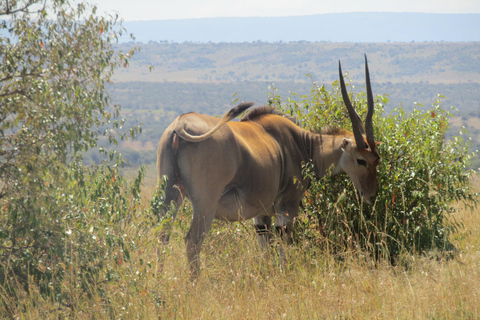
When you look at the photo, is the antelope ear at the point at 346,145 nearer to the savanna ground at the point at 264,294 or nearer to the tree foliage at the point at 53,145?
the savanna ground at the point at 264,294

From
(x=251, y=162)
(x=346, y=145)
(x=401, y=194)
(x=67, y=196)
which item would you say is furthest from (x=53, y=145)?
(x=401, y=194)

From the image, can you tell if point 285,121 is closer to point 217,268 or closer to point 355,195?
point 355,195

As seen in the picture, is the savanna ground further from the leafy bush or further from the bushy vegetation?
the leafy bush

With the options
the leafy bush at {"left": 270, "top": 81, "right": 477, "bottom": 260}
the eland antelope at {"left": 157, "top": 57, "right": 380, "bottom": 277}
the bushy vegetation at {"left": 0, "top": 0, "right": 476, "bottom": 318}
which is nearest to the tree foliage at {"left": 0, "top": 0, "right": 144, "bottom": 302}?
the bushy vegetation at {"left": 0, "top": 0, "right": 476, "bottom": 318}

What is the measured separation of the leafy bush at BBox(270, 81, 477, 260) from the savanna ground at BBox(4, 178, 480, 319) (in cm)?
71

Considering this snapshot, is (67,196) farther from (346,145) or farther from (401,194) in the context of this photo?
(401,194)

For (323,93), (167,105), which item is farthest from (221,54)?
(323,93)

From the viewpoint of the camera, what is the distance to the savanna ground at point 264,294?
373 centimetres

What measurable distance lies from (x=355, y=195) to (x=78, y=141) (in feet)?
10.9

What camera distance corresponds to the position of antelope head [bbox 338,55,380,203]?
5.50 m

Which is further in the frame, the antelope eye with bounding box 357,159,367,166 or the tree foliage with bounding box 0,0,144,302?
the antelope eye with bounding box 357,159,367,166

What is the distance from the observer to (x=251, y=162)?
16.8 feet

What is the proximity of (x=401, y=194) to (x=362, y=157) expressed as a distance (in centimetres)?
64

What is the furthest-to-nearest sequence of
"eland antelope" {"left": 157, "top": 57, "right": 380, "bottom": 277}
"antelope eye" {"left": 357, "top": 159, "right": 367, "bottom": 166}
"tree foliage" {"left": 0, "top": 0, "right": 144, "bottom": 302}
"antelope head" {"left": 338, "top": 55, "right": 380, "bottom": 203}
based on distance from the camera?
"antelope eye" {"left": 357, "top": 159, "right": 367, "bottom": 166}
"antelope head" {"left": 338, "top": 55, "right": 380, "bottom": 203}
"eland antelope" {"left": 157, "top": 57, "right": 380, "bottom": 277}
"tree foliage" {"left": 0, "top": 0, "right": 144, "bottom": 302}
